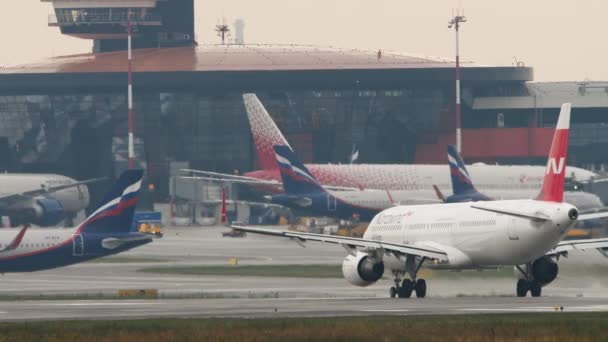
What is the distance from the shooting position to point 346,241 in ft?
172

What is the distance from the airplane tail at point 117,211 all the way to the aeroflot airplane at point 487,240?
16.2 metres

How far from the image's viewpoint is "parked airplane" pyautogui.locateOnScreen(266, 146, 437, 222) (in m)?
113

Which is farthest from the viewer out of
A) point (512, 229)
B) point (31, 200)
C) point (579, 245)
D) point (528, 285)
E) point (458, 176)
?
point (31, 200)

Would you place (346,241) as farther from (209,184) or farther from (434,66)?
(434,66)

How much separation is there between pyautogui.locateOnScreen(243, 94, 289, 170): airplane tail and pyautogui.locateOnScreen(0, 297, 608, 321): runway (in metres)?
83.9

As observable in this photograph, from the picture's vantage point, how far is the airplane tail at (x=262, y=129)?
459 ft

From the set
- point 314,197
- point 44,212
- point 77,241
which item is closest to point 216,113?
point 44,212

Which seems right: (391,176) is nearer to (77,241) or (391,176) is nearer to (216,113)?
(216,113)

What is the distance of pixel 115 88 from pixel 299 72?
25.6 m

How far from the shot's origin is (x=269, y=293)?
61.1 meters

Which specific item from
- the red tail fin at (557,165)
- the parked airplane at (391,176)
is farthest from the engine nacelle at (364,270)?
the parked airplane at (391,176)

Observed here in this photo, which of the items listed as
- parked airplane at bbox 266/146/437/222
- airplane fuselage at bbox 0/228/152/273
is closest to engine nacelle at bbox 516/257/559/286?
airplane fuselage at bbox 0/228/152/273

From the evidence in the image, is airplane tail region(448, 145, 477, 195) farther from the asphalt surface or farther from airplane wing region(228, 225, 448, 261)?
airplane wing region(228, 225, 448, 261)

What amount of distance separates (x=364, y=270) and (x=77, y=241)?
731 inches
